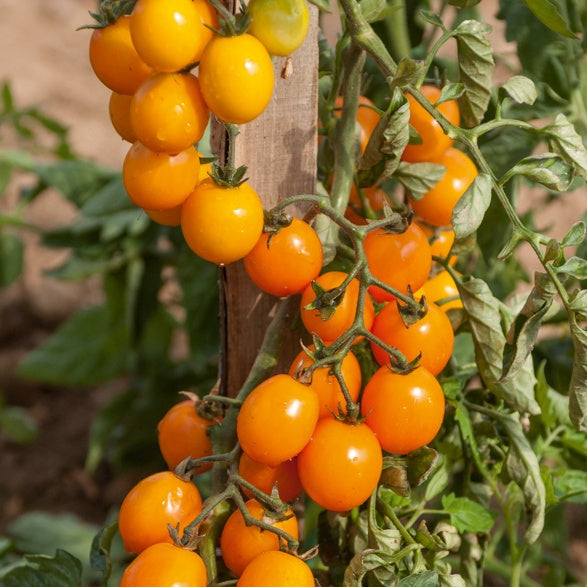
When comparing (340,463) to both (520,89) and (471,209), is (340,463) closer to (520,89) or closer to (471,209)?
(471,209)

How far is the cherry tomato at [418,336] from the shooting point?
2.72 ft

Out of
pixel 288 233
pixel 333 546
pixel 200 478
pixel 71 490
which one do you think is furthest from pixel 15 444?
pixel 288 233

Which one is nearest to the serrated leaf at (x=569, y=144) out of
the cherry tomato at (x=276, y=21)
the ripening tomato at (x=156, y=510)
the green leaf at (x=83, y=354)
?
the cherry tomato at (x=276, y=21)

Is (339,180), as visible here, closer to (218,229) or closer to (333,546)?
(218,229)

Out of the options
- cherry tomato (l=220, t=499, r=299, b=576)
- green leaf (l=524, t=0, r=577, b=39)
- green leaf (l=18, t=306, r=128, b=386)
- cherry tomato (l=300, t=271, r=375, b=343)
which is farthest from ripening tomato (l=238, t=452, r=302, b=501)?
green leaf (l=18, t=306, r=128, b=386)

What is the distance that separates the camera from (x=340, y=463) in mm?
782

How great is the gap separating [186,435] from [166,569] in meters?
0.19

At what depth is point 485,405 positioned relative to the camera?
1.01 meters

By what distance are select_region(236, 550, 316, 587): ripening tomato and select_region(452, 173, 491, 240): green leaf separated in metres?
0.34

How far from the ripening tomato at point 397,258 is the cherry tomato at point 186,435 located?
0.24 meters

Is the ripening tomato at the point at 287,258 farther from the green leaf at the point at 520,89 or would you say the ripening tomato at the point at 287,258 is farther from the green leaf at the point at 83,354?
the green leaf at the point at 83,354

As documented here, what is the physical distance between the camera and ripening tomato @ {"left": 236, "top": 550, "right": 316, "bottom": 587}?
755 millimetres

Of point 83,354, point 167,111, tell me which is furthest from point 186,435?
point 83,354

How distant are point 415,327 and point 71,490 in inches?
66.4
